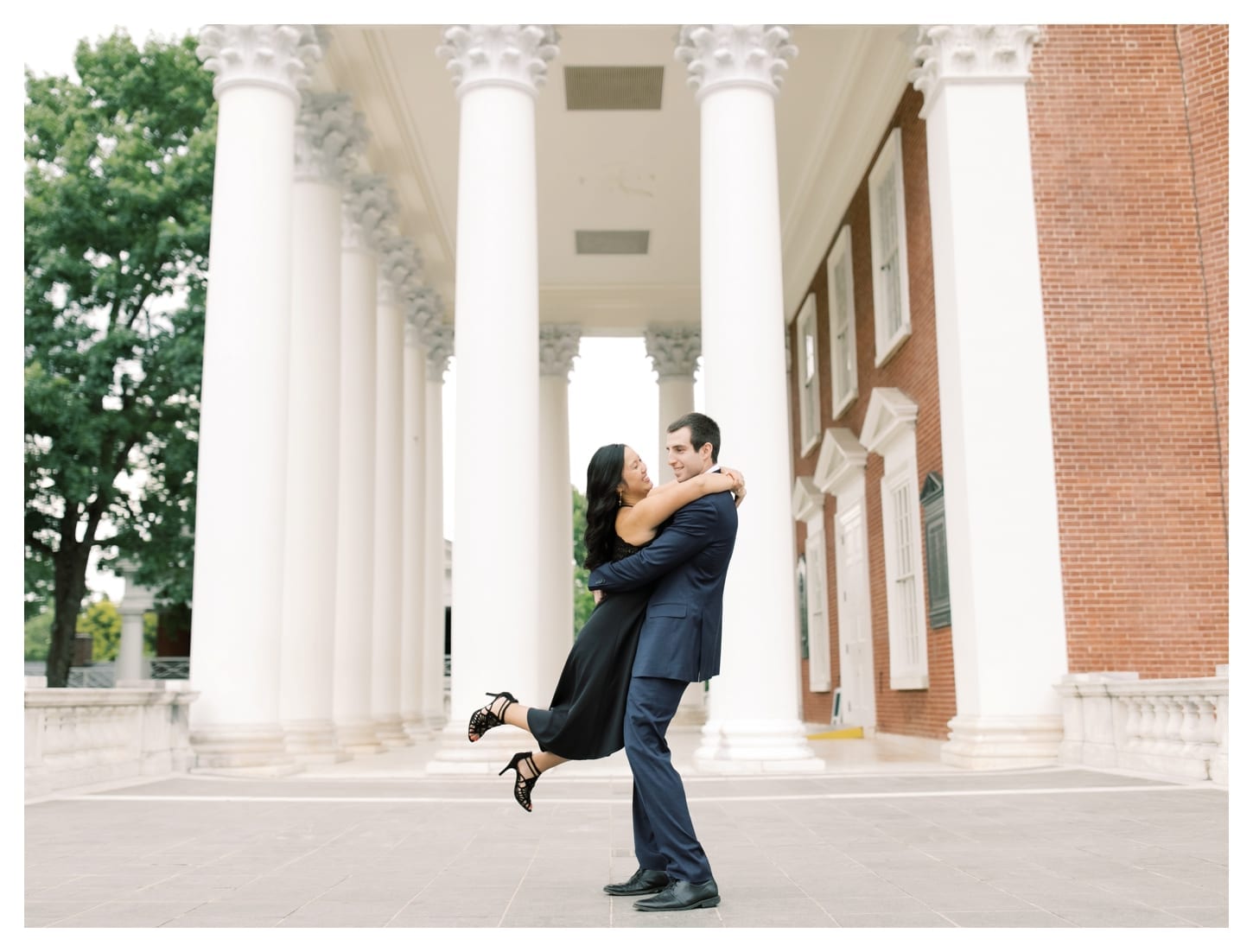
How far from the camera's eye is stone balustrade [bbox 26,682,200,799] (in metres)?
11.0

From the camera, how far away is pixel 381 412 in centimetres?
2262

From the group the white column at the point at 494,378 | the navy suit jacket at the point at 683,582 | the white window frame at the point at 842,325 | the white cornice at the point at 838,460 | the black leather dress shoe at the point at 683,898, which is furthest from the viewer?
the white window frame at the point at 842,325

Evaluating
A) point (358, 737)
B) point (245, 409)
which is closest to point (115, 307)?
point (358, 737)

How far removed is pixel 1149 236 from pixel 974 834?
9.49 m

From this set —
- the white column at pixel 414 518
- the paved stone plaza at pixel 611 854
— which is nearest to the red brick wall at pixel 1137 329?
the paved stone plaza at pixel 611 854

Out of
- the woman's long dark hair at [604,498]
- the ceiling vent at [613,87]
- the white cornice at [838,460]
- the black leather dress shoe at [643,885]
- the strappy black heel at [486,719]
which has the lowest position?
the black leather dress shoe at [643,885]

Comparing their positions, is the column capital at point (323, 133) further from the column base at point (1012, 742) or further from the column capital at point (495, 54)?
the column base at point (1012, 742)

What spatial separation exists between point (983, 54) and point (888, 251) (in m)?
4.64

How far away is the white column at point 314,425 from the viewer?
16.7 metres

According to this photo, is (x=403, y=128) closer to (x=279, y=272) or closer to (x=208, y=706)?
(x=279, y=272)

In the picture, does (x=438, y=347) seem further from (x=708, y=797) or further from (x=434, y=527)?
(x=708, y=797)

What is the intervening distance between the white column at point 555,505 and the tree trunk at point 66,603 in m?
10.2

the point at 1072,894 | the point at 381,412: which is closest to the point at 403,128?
the point at 381,412
